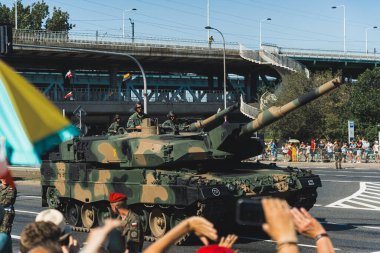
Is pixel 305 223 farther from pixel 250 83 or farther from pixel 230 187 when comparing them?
pixel 250 83

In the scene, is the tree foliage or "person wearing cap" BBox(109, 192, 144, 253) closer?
"person wearing cap" BBox(109, 192, 144, 253)

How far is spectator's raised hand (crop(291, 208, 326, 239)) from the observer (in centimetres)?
376

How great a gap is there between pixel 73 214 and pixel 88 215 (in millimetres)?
779

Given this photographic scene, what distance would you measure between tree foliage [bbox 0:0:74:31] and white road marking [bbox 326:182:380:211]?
63.5 m

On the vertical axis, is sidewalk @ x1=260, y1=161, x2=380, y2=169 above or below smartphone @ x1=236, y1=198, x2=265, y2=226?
below

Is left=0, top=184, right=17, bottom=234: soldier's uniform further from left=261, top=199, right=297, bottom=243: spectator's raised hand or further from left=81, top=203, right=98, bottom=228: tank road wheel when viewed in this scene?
left=261, top=199, right=297, bottom=243: spectator's raised hand

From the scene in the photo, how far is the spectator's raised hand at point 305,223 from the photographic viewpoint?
12.3 ft

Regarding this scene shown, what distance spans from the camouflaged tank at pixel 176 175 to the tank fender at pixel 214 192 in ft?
0.06

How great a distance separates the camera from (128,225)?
27.7ft

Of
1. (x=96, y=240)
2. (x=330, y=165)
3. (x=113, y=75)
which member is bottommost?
(x=330, y=165)

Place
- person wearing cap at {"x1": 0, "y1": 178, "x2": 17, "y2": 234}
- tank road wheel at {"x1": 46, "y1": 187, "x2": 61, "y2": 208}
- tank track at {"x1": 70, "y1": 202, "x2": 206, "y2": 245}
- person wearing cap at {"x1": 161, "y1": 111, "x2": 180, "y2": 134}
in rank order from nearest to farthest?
person wearing cap at {"x1": 0, "y1": 178, "x2": 17, "y2": 234} < tank track at {"x1": 70, "y1": 202, "x2": 206, "y2": 245} < person wearing cap at {"x1": 161, "y1": 111, "x2": 180, "y2": 134} < tank road wheel at {"x1": 46, "y1": 187, "x2": 61, "y2": 208}

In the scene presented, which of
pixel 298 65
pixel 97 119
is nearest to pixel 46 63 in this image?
pixel 97 119

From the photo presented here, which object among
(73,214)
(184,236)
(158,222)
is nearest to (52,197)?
(73,214)

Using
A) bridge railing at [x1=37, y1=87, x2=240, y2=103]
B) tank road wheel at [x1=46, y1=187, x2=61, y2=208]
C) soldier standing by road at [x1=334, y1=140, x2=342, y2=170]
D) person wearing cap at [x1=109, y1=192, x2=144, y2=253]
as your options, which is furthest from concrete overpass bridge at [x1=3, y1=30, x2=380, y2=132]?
person wearing cap at [x1=109, y1=192, x2=144, y2=253]
